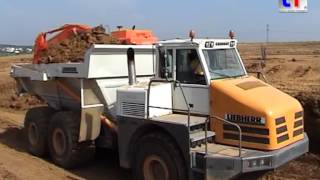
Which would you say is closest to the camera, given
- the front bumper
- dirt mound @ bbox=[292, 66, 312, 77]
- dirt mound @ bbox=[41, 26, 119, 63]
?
the front bumper

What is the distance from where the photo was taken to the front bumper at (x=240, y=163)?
7176 mm

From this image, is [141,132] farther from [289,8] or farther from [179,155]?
[289,8]

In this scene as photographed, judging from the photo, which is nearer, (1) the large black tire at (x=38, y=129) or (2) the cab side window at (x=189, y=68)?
(2) the cab side window at (x=189, y=68)

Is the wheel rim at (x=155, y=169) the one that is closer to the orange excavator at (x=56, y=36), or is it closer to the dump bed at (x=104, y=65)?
the dump bed at (x=104, y=65)

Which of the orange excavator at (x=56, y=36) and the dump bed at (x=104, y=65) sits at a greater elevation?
the orange excavator at (x=56, y=36)

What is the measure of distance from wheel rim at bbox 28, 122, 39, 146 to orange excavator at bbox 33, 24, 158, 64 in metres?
1.50

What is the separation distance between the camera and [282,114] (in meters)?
7.59

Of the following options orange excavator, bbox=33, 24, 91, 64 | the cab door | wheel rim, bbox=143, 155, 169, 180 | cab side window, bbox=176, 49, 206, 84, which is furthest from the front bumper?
orange excavator, bbox=33, 24, 91, 64

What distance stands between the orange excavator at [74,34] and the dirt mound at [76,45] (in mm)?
150

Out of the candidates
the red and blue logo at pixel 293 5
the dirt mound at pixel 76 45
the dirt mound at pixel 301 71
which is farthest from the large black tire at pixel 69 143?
the dirt mound at pixel 301 71

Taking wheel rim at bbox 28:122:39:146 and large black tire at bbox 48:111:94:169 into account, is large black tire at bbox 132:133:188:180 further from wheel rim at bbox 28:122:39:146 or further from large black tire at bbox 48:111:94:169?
wheel rim at bbox 28:122:39:146

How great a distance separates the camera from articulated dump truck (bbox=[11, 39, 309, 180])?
7.44 m

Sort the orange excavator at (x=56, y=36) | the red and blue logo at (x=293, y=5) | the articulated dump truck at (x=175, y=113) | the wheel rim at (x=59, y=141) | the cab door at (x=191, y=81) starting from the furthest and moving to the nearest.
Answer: the red and blue logo at (x=293, y=5)
the orange excavator at (x=56, y=36)
the wheel rim at (x=59, y=141)
the cab door at (x=191, y=81)
the articulated dump truck at (x=175, y=113)

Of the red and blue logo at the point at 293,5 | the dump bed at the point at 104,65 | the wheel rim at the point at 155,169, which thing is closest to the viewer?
the wheel rim at the point at 155,169
